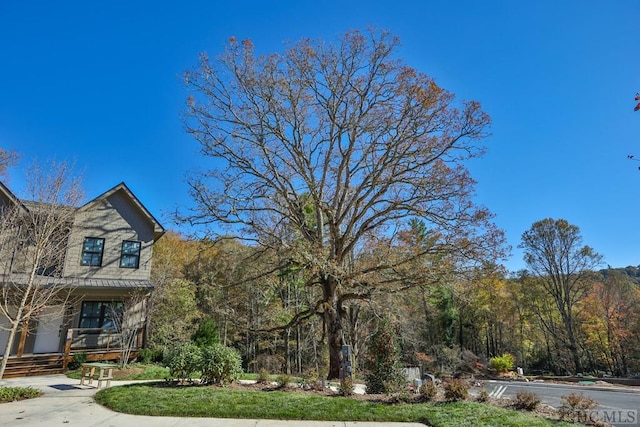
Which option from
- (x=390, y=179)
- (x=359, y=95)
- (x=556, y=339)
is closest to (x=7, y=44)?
(x=359, y=95)

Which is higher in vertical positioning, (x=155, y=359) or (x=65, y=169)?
(x=65, y=169)

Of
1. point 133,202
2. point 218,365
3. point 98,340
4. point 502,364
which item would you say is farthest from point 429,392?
point 502,364

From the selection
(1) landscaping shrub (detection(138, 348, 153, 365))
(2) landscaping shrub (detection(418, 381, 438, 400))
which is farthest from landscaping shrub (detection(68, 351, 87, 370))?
(2) landscaping shrub (detection(418, 381, 438, 400))

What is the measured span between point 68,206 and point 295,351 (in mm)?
21778

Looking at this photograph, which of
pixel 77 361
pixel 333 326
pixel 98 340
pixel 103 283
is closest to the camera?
pixel 333 326

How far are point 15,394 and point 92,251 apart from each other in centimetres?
1012

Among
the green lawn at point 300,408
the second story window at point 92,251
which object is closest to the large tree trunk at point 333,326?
the green lawn at point 300,408

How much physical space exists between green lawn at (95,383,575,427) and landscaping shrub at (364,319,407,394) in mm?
1464

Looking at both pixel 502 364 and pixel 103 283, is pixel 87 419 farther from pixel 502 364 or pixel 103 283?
pixel 502 364

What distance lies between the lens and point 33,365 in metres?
14.0

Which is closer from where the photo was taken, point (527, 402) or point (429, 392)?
point (527, 402)

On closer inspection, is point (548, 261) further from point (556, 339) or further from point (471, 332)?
point (471, 332)

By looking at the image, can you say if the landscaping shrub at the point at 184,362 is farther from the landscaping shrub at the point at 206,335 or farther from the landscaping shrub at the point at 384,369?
the landscaping shrub at the point at 206,335

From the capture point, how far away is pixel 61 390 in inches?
395
